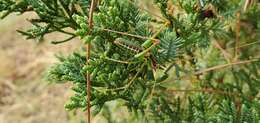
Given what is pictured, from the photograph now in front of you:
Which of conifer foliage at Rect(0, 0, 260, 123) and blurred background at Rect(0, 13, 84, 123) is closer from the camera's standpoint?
conifer foliage at Rect(0, 0, 260, 123)

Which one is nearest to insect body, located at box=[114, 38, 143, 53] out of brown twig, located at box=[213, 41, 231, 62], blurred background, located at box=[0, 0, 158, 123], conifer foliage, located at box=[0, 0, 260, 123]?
conifer foliage, located at box=[0, 0, 260, 123]

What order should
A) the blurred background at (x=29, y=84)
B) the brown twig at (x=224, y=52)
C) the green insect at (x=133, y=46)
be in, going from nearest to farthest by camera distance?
the green insect at (x=133, y=46) < the brown twig at (x=224, y=52) < the blurred background at (x=29, y=84)

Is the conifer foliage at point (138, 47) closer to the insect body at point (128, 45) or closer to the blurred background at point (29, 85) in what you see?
the insect body at point (128, 45)

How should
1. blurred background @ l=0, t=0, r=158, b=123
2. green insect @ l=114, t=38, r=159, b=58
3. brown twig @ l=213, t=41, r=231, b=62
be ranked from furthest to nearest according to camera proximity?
blurred background @ l=0, t=0, r=158, b=123 → brown twig @ l=213, t=41, r=231, b=62 → green insect @ l=114, t=38, r=159, b=58

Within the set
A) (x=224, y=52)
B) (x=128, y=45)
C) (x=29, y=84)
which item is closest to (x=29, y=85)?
(x=29, y=84)

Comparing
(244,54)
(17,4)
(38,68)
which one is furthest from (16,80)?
(17,4)

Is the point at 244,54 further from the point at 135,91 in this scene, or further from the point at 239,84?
the point at 135,91

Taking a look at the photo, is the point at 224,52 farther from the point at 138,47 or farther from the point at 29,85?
the point at 29,85

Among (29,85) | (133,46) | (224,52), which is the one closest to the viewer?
(133,46)

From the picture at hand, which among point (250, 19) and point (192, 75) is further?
point (250, 19)

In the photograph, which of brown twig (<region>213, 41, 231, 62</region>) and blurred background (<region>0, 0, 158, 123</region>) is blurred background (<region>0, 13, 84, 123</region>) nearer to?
blurred background (<region>0, 0, 158, 123</region>)

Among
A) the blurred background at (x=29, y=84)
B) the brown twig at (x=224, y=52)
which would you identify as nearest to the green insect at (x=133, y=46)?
the brown twig at (x=224, y=52)
